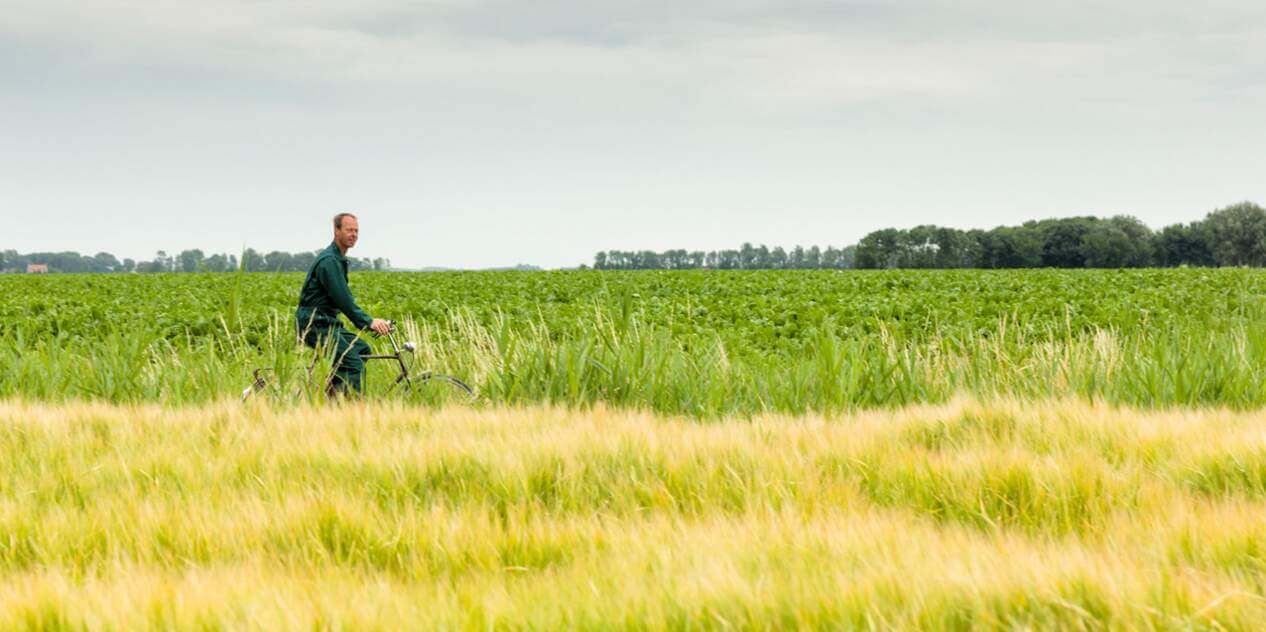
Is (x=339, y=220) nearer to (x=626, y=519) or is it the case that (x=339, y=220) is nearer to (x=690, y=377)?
(x=690, y=377)

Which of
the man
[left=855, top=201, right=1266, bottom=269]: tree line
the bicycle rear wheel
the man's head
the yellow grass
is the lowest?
the bicycle rear wheel

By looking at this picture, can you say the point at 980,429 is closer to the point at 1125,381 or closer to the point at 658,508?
the point at 658,508

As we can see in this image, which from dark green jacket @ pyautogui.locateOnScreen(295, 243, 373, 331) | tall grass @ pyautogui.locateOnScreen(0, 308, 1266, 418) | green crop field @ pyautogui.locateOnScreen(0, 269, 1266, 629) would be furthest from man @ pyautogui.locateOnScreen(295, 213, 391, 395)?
green crop field @ pyautogui.locateOnScreen(0, 269, 1266, 629)

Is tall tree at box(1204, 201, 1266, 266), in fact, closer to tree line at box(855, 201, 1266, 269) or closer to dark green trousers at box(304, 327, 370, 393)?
tree line at box(855, 201, 1266, 269)

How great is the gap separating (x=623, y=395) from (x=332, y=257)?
297cm

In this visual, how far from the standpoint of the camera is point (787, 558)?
233cm

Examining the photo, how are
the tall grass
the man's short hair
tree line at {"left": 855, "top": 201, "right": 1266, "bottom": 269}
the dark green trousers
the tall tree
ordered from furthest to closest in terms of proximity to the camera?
tree line at {"left": 855, "top": 201, "right": 1266, "bottom": 269} → the tall tree → the man's short hair → the dark green trousers → the tall grass

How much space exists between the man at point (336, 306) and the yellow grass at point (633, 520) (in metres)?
3.25

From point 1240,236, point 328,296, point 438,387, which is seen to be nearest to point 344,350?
point 328,296

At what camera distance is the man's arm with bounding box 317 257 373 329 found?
749cm

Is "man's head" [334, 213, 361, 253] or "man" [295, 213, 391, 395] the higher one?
"man's head" [334, 213, 361, 253]

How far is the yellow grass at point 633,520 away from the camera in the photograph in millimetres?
2014

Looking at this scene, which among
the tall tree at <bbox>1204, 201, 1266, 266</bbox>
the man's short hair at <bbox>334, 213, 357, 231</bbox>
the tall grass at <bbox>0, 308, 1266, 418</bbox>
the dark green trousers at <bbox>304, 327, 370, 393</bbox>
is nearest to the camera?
the tall grass at <bbox>0, 308, 1266, 418</bbox>

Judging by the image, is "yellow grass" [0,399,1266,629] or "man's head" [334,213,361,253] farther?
"man's head" [334,213,361,253]
